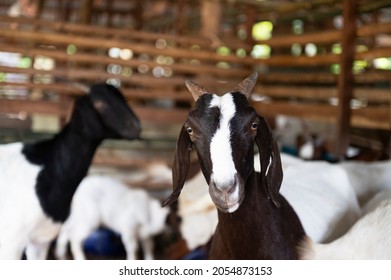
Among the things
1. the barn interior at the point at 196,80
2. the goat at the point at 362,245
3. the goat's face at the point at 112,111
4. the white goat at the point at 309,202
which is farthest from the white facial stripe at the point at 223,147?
the barn interior at the point at 196,80

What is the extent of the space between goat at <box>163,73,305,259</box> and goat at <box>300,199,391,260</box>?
0.12 m

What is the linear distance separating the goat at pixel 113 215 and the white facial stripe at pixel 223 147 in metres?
3.21

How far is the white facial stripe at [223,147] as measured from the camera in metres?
2.65

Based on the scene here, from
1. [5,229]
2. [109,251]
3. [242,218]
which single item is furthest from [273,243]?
[109,251]

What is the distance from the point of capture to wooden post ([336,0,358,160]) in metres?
6.16

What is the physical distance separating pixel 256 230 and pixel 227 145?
63 centimetres

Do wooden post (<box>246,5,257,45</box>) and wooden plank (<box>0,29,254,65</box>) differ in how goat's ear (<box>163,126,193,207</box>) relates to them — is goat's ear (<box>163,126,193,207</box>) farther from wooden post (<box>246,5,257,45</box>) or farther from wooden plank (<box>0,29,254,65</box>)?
wooden post (<box>246,5,257,45</box>)

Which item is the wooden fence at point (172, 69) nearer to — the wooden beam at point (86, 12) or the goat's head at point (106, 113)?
the wooden beam at point (86, 12)

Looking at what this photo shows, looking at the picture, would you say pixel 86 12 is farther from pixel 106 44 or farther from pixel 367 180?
pixel 367 180

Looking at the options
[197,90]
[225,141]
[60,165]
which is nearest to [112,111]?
[60,165]

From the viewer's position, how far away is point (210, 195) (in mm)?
2709

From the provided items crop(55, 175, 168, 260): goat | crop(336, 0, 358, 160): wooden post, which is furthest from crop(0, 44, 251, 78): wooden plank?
crop(336, 0, 358, 160): wooden post
